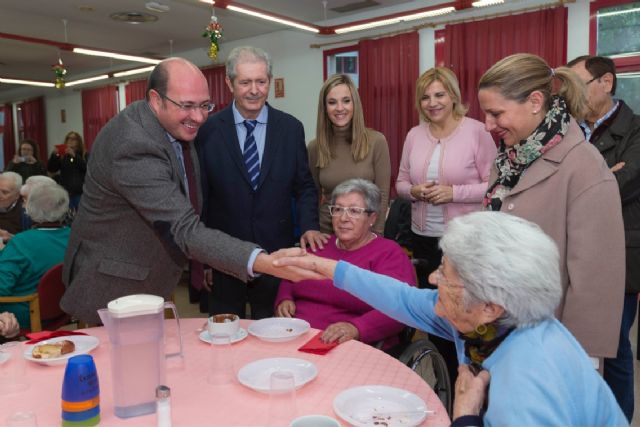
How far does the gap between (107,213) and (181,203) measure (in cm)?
30

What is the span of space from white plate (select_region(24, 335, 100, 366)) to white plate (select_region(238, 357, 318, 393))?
56 cm

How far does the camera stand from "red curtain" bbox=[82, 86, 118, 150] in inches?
463

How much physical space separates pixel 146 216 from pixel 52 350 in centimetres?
52

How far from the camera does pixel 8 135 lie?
583 inches

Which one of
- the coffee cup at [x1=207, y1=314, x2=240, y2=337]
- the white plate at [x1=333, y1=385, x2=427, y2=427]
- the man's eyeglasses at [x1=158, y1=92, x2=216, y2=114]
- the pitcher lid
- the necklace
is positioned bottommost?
the white plate at [x1=333, y1=385, x2=427, y2=427]

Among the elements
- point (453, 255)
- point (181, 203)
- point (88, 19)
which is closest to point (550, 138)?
point (453, 255)

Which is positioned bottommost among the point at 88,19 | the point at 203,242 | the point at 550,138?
the point at 203,242

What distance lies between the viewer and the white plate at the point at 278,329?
6.05 feet

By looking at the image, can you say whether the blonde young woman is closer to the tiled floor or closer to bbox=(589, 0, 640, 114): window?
the tiled floor

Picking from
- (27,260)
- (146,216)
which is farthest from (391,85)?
(146,216)

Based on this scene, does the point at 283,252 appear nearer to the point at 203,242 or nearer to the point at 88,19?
the point at 203,242

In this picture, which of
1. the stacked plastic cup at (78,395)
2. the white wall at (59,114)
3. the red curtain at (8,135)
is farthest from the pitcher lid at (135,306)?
the red curtain at (8,135)

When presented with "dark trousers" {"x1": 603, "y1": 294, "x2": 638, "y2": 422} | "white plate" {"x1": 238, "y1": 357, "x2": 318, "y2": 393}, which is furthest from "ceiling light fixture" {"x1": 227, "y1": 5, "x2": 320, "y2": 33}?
"white plate" {"x1": 238, "y1": 357, "x2": 318, "y2": 393}

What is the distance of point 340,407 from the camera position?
1329 mm
